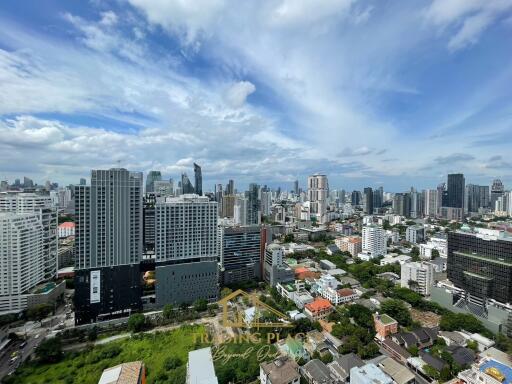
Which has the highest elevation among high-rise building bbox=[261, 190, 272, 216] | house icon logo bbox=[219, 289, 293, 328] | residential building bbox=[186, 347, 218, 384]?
high-rise building bbox=[261, 190, 272, 216]

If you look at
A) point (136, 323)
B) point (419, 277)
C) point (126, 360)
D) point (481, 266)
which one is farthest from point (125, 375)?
point (481, 266)

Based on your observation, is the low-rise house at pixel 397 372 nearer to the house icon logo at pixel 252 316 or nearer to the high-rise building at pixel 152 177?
the house icon logo at pixel 252 316

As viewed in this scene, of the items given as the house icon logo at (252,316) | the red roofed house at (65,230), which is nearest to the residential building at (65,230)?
the red roofed house at (65,230)

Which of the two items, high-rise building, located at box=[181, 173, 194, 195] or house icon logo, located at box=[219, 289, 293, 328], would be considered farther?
high-rise building, located at box=[181, 173, 194, 195]

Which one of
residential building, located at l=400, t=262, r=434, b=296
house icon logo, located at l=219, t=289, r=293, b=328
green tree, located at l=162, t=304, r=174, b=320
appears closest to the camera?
house icon logo, located at l=219, t=289, r=293, b=328

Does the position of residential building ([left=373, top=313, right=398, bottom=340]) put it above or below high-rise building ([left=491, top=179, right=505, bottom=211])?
below

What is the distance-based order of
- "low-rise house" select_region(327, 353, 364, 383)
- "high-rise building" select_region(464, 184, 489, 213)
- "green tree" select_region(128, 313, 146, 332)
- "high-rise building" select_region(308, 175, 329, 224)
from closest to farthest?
"low-rise house" select_region(327, 353, 364, 383) → "green tree" select_region(128, 313, 146, 332) → "high-rise building" select_region(308, 175, 329, 224) → "high-rise building" select_region(464, 184, 489, 213)

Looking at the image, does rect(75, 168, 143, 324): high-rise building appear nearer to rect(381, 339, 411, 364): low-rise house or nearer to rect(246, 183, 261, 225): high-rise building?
rect(381, 339, 411, 364): low-rise house

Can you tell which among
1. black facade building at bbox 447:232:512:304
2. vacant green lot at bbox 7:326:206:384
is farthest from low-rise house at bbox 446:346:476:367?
vacant green lot at bbox 7:326:206:384

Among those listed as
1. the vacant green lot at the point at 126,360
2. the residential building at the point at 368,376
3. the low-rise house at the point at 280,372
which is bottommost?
the vacant green lot at the point at 126,360
